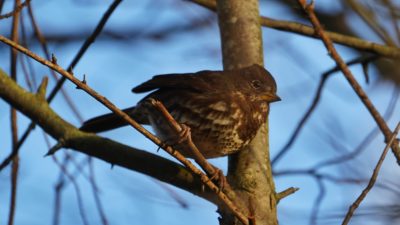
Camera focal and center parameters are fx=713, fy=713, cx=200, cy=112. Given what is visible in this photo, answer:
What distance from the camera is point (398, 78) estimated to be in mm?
5750

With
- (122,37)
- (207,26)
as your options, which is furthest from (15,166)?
(122,37)

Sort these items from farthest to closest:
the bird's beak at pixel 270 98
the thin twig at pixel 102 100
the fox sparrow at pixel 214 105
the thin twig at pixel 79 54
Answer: the bird's beak at pixel 270 98
the fox sparrow at pixel 214 105
the thin twig at pixel 79 54
the thin twig at pixel 102 100

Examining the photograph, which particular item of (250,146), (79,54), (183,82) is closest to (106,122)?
(183,82)

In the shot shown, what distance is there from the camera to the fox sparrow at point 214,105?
4383mm

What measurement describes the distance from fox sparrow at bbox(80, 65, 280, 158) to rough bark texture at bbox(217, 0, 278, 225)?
0.08m

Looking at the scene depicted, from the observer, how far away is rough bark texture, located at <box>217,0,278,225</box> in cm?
380

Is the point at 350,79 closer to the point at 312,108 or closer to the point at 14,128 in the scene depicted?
the point at 312,108

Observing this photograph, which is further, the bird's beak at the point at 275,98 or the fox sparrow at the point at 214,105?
the bird's beak at the point at 275,98

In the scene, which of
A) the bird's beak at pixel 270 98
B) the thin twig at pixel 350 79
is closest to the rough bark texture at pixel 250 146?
the bird's beak at pixel 270 98

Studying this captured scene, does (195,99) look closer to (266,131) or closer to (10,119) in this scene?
(266,131)

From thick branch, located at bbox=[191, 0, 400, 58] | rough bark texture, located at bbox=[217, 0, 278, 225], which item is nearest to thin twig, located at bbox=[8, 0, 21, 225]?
rough bark texture, located at bbox=[217, 0, 278, 225]

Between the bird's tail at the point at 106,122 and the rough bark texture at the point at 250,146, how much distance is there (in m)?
0.80

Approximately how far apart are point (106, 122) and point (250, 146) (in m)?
1.13

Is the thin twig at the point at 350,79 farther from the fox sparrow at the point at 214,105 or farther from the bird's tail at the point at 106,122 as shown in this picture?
the bird's tail at the point at 106,122
